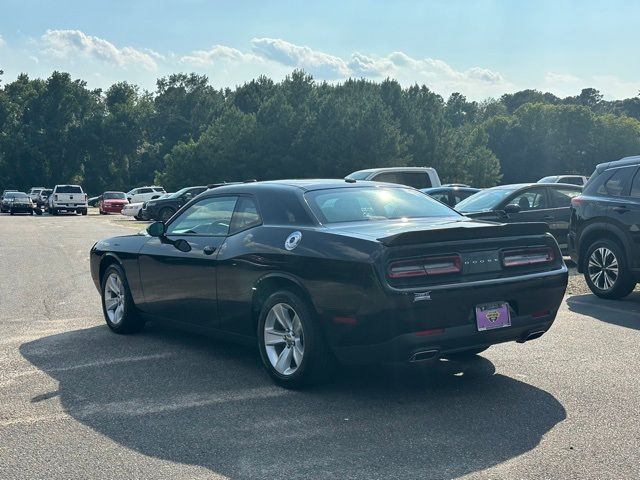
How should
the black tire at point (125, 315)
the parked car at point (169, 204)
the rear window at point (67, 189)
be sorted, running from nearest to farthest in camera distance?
the black tire at point (125, 315) → the parked car at point (169, 204) → the rear window at point (67, 189)

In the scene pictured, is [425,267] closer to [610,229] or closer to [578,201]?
Answer: [610,229]

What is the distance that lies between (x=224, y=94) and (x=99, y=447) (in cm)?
12390

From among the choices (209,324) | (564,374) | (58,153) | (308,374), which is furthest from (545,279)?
(58,153)

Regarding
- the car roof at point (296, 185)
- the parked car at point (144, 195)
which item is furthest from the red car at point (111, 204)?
the car roof at point (296, 185)

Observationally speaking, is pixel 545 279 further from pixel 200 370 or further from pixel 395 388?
pixel 200 370

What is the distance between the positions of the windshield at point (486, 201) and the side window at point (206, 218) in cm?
776

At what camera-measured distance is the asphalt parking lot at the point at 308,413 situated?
4227 mm

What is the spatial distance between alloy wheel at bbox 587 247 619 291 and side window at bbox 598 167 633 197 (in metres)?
0.73

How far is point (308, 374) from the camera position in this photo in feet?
18.3

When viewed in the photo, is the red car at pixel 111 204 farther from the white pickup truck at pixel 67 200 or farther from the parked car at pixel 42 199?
the parked car at pixel 42 199

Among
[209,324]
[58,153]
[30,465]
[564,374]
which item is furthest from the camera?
[58,153]

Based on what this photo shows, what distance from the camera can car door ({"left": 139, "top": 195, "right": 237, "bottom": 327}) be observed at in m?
6.65

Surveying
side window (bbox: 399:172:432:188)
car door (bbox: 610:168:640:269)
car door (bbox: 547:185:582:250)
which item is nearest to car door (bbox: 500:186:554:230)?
car door (bbox: 547:185:582:250)

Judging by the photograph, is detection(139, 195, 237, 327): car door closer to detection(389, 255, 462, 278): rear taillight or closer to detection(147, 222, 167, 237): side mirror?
detection(147, 222, 167, 237): side mirror
